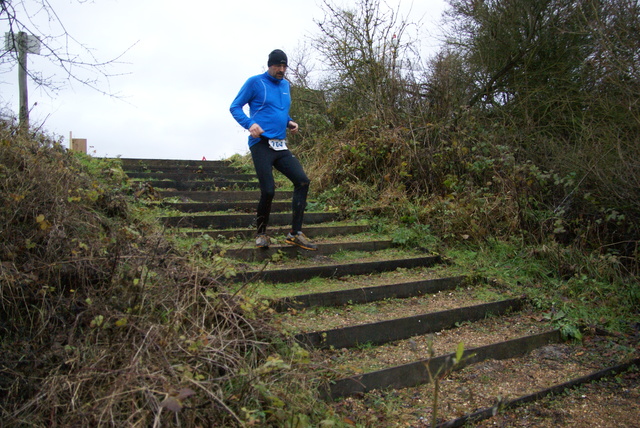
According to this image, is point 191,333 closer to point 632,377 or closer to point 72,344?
point 72,344

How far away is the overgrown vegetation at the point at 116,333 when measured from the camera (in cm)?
281

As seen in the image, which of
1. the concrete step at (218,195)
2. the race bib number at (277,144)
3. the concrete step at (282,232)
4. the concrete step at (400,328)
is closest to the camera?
the concrete step at (400,328)

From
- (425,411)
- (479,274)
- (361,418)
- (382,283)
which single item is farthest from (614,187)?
(361,418)

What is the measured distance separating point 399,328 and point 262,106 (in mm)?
2774

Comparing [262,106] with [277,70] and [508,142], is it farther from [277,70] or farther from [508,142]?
[508,142]

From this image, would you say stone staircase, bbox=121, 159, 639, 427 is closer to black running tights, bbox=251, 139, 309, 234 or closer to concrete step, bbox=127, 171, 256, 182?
black running tights, bbox=251, 139, 309, 234

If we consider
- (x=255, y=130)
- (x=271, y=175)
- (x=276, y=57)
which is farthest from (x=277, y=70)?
(x=271, y=175)

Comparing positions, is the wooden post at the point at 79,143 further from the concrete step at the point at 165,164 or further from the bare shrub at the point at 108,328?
the bare shrub at the point at 108,328

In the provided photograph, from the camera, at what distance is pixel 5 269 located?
3.34 metres

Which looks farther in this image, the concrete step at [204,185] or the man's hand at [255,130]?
the concrete step at [204,185]

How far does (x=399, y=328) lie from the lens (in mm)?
4660

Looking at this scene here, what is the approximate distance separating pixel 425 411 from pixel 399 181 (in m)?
5.02

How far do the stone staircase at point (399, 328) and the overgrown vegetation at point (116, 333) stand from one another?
484 mm

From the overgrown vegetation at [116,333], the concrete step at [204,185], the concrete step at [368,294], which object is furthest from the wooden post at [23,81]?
the concrete step at [368,294]
